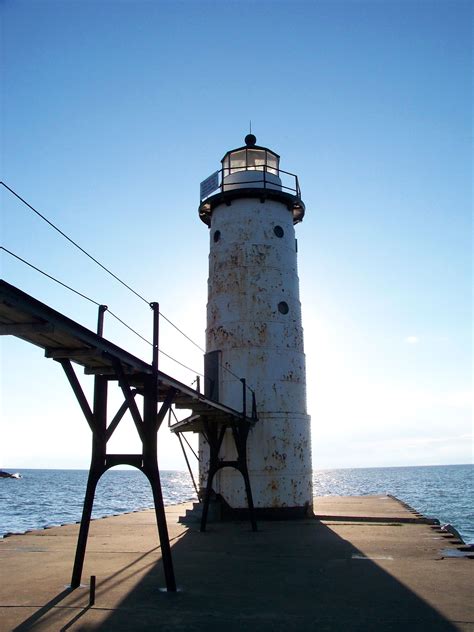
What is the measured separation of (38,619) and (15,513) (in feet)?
131

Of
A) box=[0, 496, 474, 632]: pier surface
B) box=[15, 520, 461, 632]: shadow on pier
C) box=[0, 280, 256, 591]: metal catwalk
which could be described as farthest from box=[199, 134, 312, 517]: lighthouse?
box=[0, 280, 256, 591]: metal catwalk

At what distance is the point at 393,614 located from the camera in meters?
7.84

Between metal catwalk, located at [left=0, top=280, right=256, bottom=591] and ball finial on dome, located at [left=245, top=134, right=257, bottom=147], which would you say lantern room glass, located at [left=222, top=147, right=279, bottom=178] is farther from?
metal catwalk, located at [left=0, top=280, right=256, bottom=591]

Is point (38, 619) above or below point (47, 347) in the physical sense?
below

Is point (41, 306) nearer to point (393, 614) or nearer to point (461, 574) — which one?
point (393, 614)

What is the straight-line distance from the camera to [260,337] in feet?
70.8

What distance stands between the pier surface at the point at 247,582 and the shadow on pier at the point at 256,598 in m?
0.02

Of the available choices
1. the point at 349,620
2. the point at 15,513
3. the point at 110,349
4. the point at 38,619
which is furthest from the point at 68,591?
the point at 15,513

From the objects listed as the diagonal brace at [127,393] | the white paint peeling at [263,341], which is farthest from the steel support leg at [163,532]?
the white paint peeling at [263,341]

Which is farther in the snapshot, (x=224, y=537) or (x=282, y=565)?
(x=224, y=537)

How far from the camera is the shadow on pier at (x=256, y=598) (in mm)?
7422

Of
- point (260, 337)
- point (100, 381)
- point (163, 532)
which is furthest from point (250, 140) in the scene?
point (163, 532)

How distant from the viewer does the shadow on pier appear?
7422 mm

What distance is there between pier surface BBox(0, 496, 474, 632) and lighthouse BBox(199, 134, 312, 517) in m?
4.18
